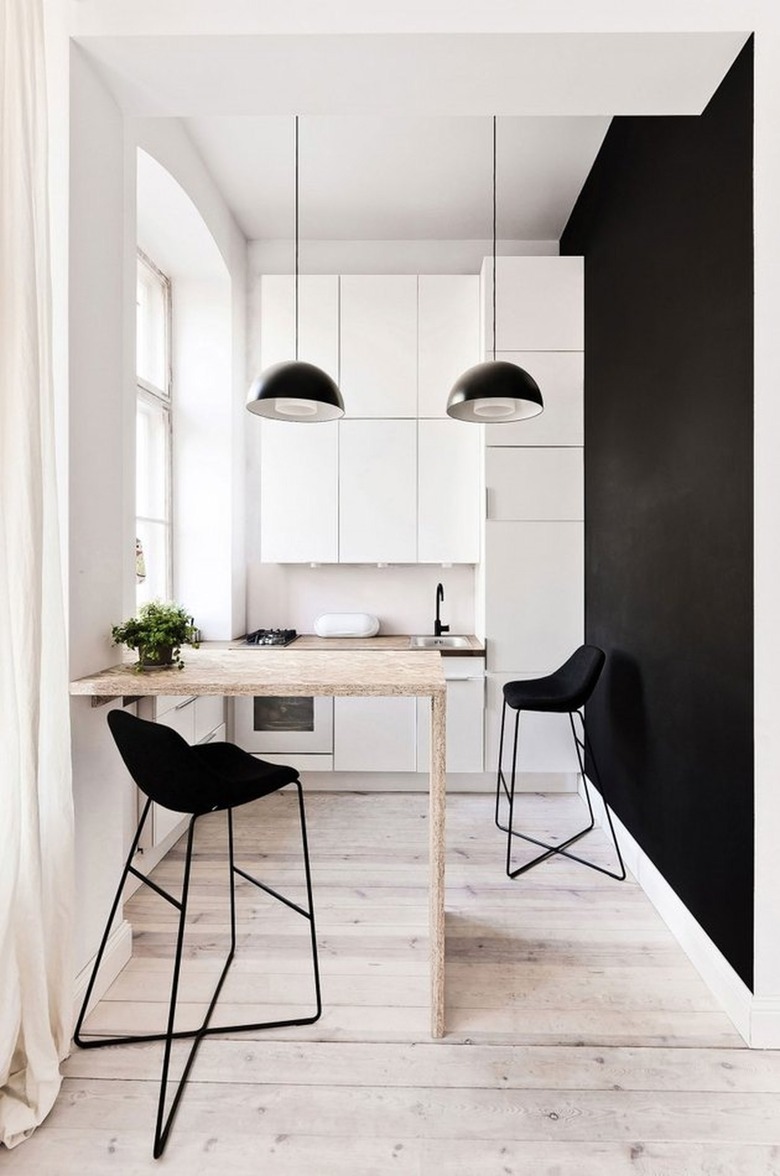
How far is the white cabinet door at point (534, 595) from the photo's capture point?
141 inches

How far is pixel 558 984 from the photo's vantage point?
202 cm

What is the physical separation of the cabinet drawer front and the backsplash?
779 millimetres

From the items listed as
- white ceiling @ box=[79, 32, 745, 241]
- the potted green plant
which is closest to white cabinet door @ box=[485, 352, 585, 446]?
white ceiling @ box=[79, 32, 745, 241]

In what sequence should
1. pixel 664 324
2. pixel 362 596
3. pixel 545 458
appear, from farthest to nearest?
pixel 362 596 < pixel 545 458 < pixel 664 324

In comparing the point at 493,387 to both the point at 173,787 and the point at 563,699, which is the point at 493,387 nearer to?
the point at 563,699

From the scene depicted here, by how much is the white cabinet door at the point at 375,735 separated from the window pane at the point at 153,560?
122 cm

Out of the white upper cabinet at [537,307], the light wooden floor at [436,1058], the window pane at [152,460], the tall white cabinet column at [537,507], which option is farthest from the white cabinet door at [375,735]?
the white upper cabinet at [537,307]

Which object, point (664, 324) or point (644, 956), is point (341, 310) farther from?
point (644, 956)

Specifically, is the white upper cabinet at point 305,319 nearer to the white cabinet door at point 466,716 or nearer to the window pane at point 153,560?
the window pane at point 153,560

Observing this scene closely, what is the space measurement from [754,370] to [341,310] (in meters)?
2.63

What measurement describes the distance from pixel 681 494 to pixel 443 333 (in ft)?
6.92

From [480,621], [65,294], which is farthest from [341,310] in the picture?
[65,294]

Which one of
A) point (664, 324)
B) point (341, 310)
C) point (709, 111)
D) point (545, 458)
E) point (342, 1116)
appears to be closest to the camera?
point (342, 1116)

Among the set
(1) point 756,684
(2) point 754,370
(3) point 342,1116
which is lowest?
(3) point 342,1116
